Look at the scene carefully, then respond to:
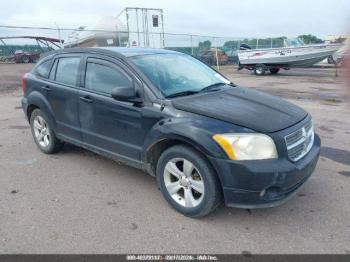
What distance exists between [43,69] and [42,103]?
588 mm

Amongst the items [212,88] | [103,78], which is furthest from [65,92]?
[212,88]

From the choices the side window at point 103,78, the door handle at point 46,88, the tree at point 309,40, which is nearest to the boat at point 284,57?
the tree at point 309,40

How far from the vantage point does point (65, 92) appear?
192 inches

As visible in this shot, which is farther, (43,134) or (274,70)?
(274,70)

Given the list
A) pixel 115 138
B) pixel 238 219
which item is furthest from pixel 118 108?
pixel 238 219

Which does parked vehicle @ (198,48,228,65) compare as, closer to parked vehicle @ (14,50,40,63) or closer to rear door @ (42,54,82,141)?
parked vehicle @ (14,50,40,63)

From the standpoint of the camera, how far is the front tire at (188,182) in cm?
339

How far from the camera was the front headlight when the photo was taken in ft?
10.6

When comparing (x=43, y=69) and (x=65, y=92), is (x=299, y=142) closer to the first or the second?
(x=65, y=92)

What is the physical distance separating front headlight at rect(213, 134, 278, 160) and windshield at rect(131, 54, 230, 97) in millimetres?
1030

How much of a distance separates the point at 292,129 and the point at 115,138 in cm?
204

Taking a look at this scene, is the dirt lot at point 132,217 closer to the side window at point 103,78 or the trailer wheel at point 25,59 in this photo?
the side window at point 103,78

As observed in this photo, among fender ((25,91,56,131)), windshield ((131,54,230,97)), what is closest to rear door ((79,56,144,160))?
windshield ((131,54,230,97))

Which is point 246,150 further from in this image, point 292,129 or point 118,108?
point 118,108
